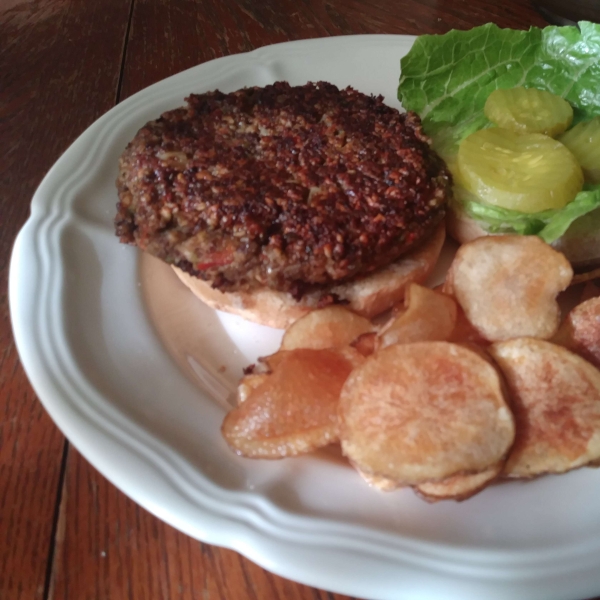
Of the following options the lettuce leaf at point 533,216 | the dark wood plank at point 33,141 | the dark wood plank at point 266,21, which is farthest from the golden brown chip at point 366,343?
the dark wood plank at point 266,21

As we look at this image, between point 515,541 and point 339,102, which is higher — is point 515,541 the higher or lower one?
the lower one

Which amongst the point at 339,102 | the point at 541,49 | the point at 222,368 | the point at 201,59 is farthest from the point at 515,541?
the point at 201,59

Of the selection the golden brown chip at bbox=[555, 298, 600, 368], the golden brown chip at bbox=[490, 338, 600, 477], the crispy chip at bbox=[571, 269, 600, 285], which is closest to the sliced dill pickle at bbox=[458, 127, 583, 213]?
the crispy chip at bbox=[571, 269, 600, 285]

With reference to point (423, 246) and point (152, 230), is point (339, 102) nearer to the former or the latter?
point (423, 246)

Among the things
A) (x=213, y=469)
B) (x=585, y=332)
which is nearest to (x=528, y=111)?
(x=585, y=332)

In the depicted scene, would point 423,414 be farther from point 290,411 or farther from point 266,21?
point 266,21

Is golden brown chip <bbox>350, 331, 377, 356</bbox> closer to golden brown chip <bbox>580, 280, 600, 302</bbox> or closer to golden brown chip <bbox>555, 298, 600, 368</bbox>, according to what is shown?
golden brown chip <bbox>555, 298, 600, 368</bbox>

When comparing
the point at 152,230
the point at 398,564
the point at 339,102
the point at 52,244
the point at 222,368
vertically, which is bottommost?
the point at 222,368
